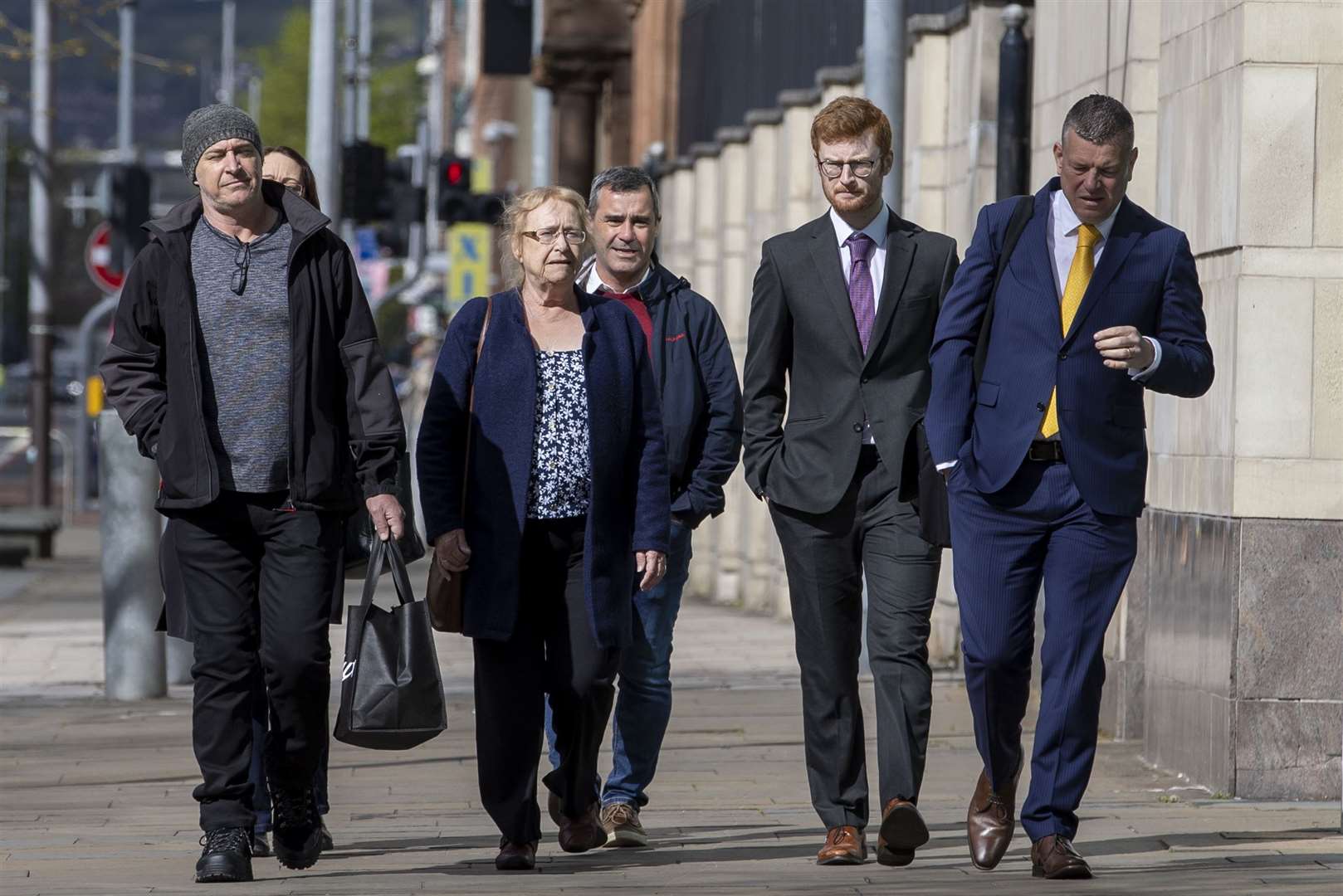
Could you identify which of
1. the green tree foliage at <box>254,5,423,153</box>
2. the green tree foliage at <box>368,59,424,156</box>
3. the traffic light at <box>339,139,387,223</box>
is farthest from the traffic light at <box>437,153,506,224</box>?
the green tree foliage at <box>254,5,423,153</box>

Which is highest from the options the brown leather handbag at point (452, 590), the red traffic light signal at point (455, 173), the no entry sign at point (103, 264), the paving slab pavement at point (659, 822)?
the red traffic light signal at point (455, 173)

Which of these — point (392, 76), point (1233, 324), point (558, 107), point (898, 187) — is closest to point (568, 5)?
point (558, 107)

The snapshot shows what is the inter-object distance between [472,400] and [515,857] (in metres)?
1.21

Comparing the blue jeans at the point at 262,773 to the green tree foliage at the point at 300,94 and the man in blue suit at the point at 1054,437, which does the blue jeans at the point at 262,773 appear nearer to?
the man in blue suit at the point at 1054,437

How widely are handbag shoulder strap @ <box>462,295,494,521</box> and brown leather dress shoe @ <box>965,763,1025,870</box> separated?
1.52 meters

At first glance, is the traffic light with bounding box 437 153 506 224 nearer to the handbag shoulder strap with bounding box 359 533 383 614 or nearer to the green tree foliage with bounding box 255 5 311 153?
the handbag shoulder strap with bounding box 359 533 383 614

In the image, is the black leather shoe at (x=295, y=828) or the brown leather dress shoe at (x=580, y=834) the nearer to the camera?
the black leather shoe at (x=295, y=828)

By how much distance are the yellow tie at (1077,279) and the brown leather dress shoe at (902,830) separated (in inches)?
41.0

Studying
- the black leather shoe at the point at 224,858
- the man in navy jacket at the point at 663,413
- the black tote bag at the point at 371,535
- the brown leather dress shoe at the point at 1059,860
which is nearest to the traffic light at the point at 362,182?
the man in navy jacket at the point at 663,413

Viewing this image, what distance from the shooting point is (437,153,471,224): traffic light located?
82.9ft

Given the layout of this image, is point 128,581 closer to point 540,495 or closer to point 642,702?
point 642,702

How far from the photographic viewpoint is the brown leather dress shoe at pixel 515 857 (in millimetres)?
7402

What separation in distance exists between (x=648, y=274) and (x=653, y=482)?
95 cm

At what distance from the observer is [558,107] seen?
3362 cm
